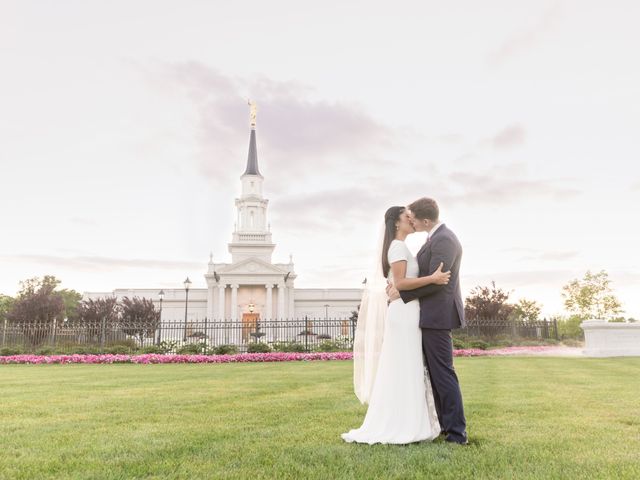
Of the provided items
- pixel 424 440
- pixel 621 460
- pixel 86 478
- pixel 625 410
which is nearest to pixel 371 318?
pixel 424 440

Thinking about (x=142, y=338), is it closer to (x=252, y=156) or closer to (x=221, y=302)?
(x=221, y=302)

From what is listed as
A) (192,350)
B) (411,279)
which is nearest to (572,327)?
(192,350)

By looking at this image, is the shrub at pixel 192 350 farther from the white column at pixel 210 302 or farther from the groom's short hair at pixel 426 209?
the white column at pixel 210 302

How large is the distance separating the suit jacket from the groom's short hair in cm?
19

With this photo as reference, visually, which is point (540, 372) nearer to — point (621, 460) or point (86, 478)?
point (621, 460)

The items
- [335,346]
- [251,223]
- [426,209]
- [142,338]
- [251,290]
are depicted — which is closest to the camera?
[426,209]

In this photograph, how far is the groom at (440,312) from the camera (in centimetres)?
508

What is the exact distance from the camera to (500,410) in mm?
7078

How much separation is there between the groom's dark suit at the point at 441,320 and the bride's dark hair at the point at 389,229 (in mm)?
417

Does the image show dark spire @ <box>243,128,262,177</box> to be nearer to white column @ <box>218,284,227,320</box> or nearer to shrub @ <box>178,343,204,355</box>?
white column @ <box>218,284,227,320</box>

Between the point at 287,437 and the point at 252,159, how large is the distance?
7140 cm

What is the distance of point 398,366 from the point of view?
17.1 feet

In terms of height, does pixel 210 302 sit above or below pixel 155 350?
above

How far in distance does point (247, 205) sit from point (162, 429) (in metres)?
66.8
